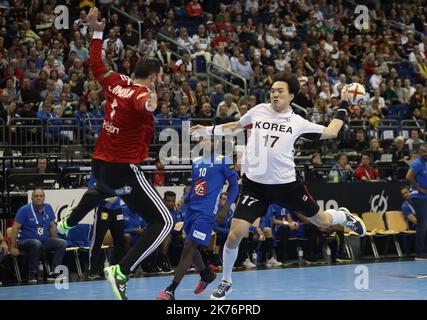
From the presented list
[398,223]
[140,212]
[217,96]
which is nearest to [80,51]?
[217,96]

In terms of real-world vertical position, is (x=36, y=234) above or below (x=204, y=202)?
below

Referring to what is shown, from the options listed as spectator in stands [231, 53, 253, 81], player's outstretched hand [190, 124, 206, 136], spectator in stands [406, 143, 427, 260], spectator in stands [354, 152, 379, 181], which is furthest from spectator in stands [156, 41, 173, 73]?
player's outstretched hand [190, 124, 206, 136]

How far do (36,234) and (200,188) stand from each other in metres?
4.39

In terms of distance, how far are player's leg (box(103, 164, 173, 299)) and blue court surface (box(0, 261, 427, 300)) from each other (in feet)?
8.61

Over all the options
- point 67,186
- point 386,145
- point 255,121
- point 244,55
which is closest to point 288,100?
point 255,121

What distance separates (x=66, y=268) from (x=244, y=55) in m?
11.7

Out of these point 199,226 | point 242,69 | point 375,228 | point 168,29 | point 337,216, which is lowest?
point 375,228

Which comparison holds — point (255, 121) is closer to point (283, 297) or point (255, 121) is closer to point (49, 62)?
point (283, 297)

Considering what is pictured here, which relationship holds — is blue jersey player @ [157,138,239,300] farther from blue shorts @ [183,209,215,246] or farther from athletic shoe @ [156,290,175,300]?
athletic shoe @ [156,290,175,300]

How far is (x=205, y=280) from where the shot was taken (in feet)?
40.9

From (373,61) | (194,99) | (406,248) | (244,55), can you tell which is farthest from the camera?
(373,61)

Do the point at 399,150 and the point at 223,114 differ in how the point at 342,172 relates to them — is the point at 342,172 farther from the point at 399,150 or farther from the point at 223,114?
the point at 223,114

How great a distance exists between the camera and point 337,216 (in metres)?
12.1

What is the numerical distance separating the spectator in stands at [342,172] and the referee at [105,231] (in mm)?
6415
